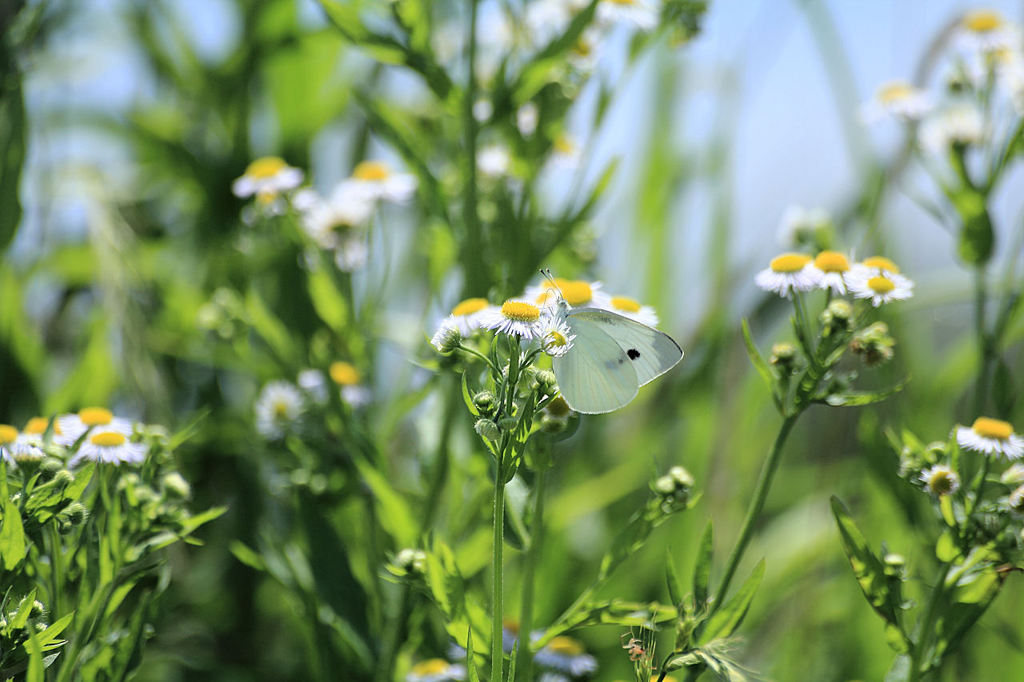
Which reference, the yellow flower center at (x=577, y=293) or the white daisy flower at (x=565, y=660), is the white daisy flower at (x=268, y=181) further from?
the white daisy flower at (x=565, y=660)

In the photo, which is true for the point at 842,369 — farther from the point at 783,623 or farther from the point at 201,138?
the point at 201,138

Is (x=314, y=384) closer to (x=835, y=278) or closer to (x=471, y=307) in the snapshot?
(x=471, y=307)

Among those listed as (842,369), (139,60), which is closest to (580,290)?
(139,60)

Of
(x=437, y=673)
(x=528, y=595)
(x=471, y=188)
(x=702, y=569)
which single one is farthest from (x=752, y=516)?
(x=471, y=188)

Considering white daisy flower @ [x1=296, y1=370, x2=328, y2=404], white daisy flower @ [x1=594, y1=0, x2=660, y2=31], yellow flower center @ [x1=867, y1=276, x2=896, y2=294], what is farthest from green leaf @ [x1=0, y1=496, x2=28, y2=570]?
white daisy flower @ [x1=594, y1=0, x2=660, y2=31]

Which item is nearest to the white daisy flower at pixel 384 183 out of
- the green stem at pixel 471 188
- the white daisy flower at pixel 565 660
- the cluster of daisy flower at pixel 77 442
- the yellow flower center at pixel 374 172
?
the yellow flower center at pixel 374 172

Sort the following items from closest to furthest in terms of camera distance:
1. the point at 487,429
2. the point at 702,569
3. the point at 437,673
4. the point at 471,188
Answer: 1. the point at 487,429
2. the point at 702,569
3. the point at 437,673
4. the point at 471,188

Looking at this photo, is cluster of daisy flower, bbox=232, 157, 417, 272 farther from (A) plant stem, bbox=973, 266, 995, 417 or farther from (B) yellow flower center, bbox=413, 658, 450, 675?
(A) plant stem, bbox=973, 266, 995, 417
